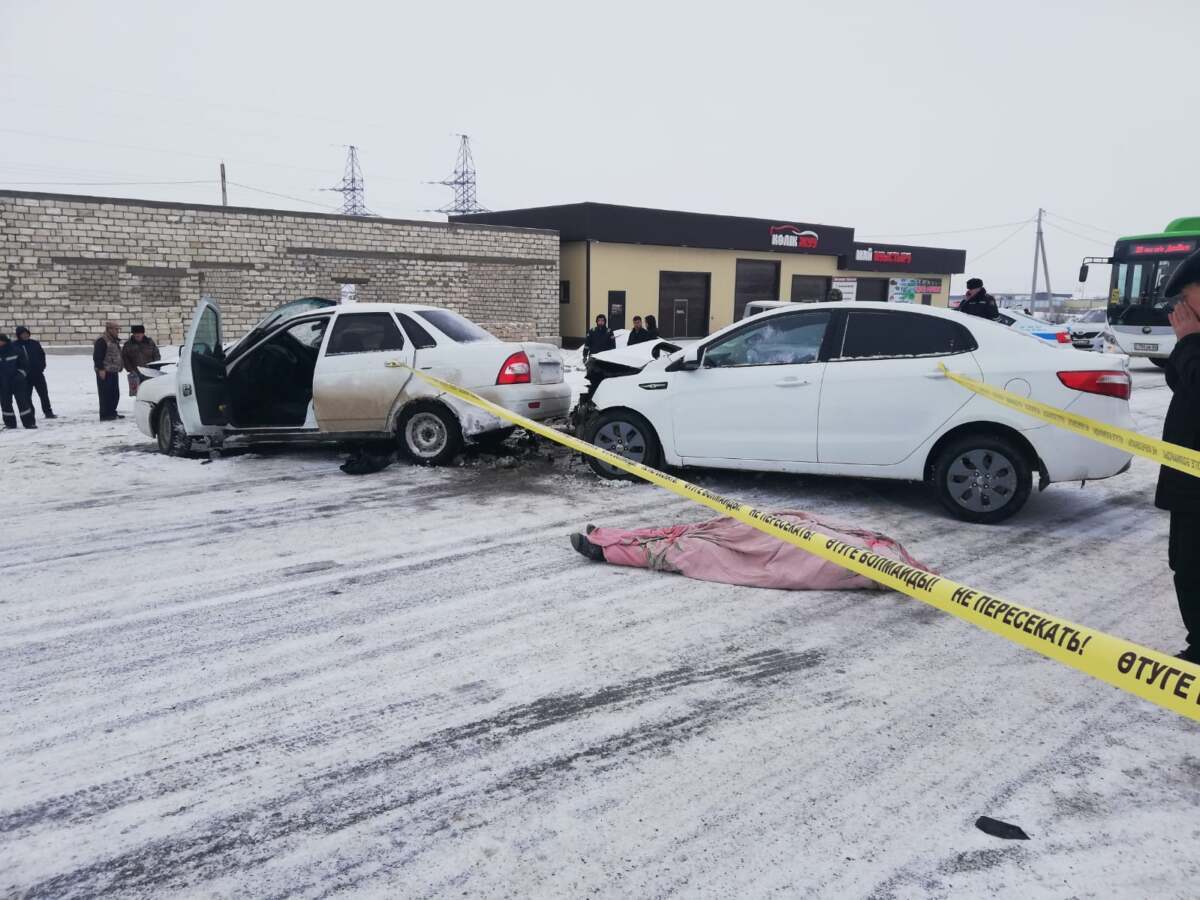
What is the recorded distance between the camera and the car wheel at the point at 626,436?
7488mm

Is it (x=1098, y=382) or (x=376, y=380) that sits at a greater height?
(x=1098, y=382)

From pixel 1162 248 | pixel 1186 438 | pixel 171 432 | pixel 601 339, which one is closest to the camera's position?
pixel 1186 438

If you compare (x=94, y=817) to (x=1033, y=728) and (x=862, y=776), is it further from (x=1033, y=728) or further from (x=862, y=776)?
(x=1033, y=728)

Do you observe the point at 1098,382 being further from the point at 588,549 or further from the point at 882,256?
the point at 882,256

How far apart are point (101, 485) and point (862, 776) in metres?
7.71

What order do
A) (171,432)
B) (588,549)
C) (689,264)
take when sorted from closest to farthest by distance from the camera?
(588,549) < (171,432) < (689,264)

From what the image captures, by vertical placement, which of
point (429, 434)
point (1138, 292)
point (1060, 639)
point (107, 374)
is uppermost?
point (1138, 292)

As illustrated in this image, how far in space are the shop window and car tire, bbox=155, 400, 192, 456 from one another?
3389 cm

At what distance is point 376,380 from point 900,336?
5.13m

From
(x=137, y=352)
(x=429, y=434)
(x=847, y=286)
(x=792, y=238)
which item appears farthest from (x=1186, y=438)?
(x=847, y=286)

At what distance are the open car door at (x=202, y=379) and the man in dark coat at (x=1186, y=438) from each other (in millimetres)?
8037

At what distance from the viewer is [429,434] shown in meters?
8.43

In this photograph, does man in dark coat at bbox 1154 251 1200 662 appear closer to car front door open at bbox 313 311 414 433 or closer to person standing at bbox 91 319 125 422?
car front door open at bbox 313 311 414 433

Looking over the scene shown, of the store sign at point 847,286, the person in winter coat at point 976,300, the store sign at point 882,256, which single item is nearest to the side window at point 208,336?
the person in winter coat at point 976,300
